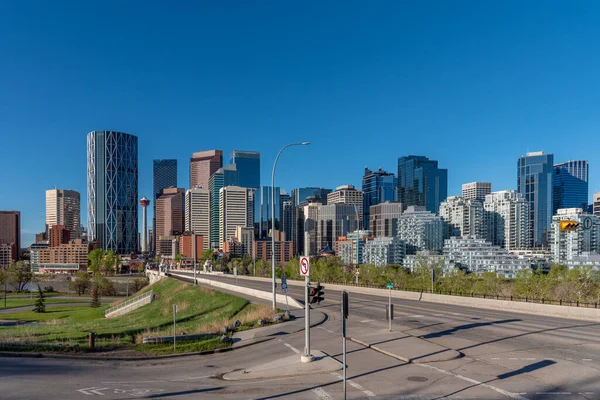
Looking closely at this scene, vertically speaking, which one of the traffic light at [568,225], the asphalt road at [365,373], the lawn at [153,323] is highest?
the traffic light at [568,225]

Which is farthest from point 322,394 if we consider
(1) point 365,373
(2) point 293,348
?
(2) point 293,348

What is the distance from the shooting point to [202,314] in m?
44.4

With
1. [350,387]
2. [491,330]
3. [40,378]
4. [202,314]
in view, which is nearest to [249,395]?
[350,387]

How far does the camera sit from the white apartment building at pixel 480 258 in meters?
163

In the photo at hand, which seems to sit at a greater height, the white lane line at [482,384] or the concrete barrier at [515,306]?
the white lane line at [482,384]

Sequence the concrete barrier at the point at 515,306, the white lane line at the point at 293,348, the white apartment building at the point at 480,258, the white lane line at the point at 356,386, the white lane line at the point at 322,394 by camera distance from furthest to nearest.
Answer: the white apartment building at the point at 480,258
the concrete barrier at the point at 515,306
the white lane line at the point at 293,348
the white lane line at the point at 356,386
the white lane line at the point at 322,394

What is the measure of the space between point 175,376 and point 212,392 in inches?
121

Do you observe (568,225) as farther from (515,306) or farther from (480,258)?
(480,258)

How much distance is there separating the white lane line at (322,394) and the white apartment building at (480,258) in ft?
497

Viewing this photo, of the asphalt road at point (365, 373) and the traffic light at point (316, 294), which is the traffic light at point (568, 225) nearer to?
the asphalt road at point (365, 373)

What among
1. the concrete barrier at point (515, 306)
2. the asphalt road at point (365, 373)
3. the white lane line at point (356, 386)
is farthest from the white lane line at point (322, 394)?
the concrete barrier at point (515, 306)

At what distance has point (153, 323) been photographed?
39.3m

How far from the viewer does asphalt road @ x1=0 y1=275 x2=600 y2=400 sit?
14.4m

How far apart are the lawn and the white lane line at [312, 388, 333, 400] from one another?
8.63 m
